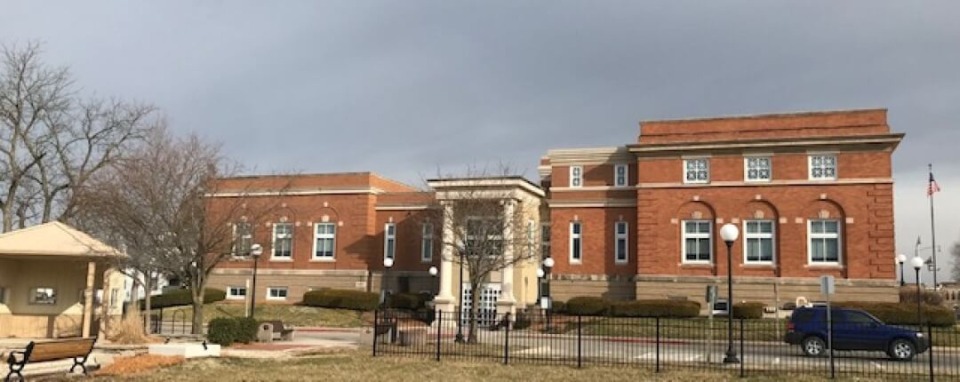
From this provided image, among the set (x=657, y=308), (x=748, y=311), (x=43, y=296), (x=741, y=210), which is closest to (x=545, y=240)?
(x=657, y=308)

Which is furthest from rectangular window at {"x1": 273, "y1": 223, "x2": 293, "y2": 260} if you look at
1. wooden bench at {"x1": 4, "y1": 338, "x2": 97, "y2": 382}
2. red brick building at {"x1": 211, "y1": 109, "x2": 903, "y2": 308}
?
wooden bench at {"x1": 4, "y1": 338, "x2": 97, "y2": 382}

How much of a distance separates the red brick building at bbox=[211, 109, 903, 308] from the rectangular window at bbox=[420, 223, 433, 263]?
88mm

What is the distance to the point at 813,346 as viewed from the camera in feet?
78.2

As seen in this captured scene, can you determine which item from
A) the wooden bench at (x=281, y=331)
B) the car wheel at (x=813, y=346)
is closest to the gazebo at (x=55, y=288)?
the wooden bench at (x=281, y=331)

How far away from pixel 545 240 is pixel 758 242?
11.8m

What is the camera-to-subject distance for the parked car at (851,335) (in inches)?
888

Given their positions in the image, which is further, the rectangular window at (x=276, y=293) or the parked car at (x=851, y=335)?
the rectangular window at (x=276, y=293)

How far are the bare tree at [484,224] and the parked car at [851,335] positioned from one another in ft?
35.3

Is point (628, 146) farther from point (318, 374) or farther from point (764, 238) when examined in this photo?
point (318, 374)

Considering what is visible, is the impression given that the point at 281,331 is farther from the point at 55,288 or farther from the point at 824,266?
the point at 824,266

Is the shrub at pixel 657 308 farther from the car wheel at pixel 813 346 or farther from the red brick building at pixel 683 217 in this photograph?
Result: the car wheel at pixel 813 346

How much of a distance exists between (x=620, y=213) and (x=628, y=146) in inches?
150

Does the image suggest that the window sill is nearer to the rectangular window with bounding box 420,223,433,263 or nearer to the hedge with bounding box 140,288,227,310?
the rectangular window with bounding box 420,223,433,263

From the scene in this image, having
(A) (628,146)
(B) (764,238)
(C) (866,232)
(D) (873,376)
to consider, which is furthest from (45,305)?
(C) (866,232)
